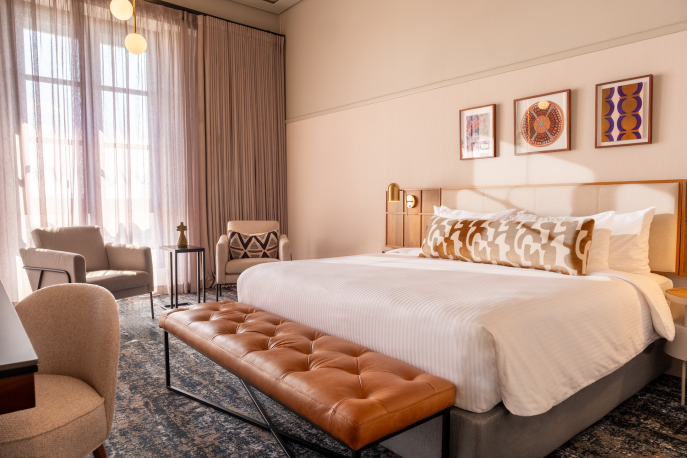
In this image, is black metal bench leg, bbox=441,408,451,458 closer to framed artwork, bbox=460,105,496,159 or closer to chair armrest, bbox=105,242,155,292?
framed artwork, bbox=460,105,496,159

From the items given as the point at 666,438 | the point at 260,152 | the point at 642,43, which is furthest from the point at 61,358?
the point at 260,152

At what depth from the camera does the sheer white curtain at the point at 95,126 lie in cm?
433

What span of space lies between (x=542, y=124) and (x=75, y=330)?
3.37 m

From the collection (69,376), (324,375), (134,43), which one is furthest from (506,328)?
(134,43)

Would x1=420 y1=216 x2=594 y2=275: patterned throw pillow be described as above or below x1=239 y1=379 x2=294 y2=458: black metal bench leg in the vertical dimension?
above

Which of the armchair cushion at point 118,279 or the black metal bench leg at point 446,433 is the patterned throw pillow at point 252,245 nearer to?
the armchair cushion at point 118,279

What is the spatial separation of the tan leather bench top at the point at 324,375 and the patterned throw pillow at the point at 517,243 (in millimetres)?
1394

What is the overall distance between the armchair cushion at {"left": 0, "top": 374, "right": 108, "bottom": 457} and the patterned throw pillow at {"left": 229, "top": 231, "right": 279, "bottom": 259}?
11.2 ft

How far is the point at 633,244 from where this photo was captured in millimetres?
2812

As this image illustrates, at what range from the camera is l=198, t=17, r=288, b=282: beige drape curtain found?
18.1ft

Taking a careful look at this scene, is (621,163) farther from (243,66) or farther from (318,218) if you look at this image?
(243,66)

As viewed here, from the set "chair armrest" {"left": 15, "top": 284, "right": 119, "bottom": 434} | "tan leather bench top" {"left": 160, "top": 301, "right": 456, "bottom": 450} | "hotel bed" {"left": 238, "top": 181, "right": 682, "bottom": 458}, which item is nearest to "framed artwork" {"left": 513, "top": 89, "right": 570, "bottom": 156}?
"hotel bed" {"left": 238, "top": 181, "right": 682, "bottom": 458}

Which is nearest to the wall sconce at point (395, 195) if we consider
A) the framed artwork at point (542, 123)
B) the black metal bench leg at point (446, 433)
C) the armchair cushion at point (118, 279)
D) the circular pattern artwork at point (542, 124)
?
the framed artwork at point (542, 123)

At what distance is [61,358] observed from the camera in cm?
165
